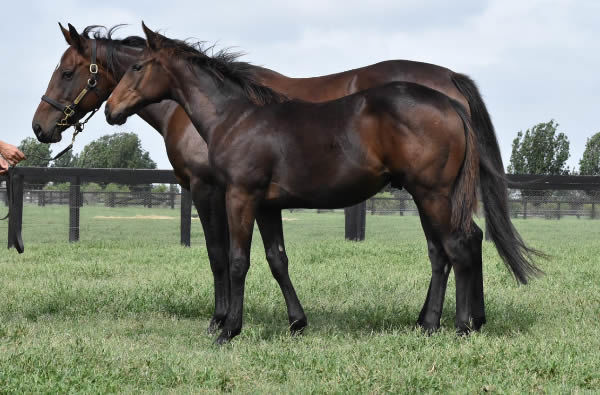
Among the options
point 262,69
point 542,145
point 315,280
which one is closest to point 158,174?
point 315,280

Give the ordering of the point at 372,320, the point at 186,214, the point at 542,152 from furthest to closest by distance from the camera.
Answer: the point at 542,152, the point at 186,214, the point at 372,320

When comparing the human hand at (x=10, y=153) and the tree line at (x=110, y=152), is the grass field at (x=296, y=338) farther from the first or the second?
the tree line at (x=110, y=152)

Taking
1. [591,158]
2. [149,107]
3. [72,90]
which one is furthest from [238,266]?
[591,158]

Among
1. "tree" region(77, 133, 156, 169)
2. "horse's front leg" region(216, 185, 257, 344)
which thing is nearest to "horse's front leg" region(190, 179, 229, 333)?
"horse's front leg" region(216, 185, 257, 344)

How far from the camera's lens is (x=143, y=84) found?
4.51 meters

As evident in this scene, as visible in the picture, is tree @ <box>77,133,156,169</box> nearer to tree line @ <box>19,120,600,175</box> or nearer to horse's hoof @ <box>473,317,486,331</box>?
tree line @ <box>19,120,600,175</box>

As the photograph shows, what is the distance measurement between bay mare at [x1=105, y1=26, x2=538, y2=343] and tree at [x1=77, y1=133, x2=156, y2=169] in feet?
167

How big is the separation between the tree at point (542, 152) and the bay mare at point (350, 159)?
41878 millimetres

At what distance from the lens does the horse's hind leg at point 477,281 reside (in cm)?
431

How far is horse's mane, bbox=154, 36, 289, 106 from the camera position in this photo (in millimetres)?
4570

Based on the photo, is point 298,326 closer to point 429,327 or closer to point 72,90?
point 429,327

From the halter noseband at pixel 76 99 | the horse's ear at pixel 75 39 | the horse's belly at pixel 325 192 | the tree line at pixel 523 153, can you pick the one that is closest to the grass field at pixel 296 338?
the horse's belly at pixel 325 192

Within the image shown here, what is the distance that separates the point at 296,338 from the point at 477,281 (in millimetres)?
1359

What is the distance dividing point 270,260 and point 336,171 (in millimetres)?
919
